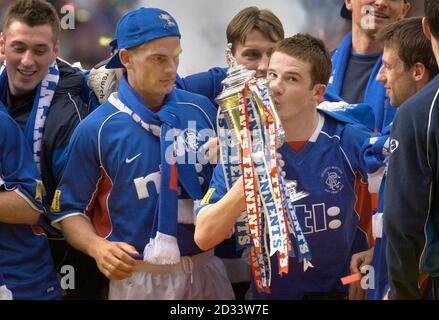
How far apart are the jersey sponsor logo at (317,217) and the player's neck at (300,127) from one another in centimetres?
27

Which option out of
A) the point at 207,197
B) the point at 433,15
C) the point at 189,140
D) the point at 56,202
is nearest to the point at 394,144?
the point at 433,15

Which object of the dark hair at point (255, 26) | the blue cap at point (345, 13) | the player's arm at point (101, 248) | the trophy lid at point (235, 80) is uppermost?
the blue cap at point (345, 13)

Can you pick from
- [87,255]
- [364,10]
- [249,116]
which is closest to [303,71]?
[249,116]

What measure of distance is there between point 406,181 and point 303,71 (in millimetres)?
924

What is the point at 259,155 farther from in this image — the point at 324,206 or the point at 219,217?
the point at 324,206

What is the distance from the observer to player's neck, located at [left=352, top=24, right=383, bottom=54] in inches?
182

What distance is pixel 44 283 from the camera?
4.04 metres

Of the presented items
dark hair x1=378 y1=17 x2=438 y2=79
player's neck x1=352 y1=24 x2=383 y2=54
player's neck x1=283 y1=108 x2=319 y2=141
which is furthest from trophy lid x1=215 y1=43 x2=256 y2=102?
player's neck x1=352 y1=24 x2=383 y2=54

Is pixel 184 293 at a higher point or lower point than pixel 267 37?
lower

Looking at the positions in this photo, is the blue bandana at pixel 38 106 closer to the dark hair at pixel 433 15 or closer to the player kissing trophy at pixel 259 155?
the player kissing trophy at pixel 259 155

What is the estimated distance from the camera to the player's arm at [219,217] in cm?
351

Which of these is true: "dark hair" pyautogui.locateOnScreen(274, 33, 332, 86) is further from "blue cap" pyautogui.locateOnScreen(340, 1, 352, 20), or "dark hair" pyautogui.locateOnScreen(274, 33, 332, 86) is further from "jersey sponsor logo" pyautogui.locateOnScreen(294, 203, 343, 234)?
"blue cap" pyautogui.locateOnScreen(340, 1, 352, 20)

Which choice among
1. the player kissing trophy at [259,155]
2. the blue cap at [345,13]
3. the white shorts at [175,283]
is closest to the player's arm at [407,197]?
the player kissing trophy at [259,155]
